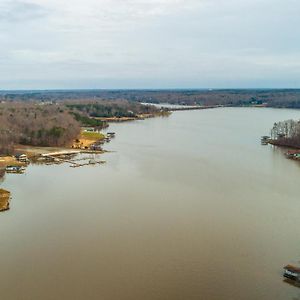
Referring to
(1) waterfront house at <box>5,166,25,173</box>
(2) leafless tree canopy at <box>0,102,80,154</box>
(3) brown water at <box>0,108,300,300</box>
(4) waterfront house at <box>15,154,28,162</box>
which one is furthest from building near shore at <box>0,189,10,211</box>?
(2) leafless tree canopy at <box>0,102,80,154</box>

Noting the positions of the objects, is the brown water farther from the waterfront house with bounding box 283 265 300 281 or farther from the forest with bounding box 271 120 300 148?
the forest with bounding box 271 120 300 148

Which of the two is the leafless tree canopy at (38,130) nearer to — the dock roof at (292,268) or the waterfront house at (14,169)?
the waterfront house at (14,169)

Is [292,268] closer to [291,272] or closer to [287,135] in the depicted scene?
[291,272]

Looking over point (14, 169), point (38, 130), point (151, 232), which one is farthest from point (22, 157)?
point (151, 232)

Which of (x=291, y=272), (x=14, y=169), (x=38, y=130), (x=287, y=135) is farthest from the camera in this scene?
(x=287, y=135)

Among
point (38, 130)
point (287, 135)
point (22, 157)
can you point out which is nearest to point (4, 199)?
point (22, 157)

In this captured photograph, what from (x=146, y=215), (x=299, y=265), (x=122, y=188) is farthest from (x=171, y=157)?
(x=299, y=265)

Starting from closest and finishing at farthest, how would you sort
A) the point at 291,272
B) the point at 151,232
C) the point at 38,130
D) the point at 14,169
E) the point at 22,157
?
the point at 291,272, the point at 151,232, the point at 14,169, the point at 22,157, the point at 38,130

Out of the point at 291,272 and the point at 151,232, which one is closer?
the point at 291,272

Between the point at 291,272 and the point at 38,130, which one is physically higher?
the point at 38,130
